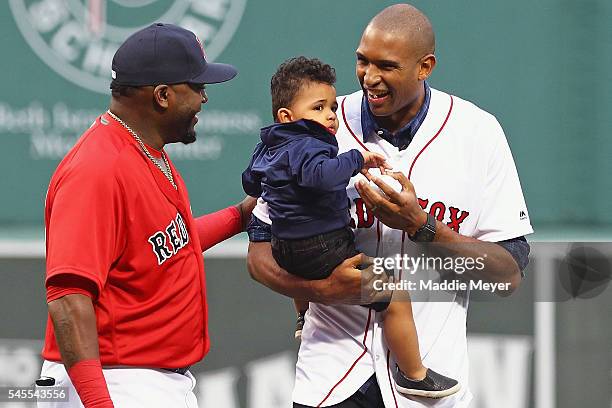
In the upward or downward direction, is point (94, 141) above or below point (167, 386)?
above

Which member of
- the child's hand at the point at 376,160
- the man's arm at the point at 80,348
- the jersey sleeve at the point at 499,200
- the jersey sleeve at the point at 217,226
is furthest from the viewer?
the jersey sleeve at the point at 217,226

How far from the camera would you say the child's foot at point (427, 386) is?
10.4 feet

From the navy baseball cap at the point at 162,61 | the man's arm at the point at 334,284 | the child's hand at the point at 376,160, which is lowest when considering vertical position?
the man's arm at the point at 334,284

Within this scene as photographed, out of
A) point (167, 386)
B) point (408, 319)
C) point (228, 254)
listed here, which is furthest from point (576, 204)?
point (167, 386)

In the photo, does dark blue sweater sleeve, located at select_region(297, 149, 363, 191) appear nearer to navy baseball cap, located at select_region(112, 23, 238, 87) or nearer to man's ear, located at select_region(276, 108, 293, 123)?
man's ear, located at select_region(276, 108, 293, 123)

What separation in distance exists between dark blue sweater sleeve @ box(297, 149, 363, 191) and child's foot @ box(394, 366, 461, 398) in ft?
1.89

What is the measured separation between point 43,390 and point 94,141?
0.67m

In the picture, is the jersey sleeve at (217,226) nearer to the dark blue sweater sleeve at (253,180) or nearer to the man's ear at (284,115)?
the dark blue sweater sleeve at (253,180)

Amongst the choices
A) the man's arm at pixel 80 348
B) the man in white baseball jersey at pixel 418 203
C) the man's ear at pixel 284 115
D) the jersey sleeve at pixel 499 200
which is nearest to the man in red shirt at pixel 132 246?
the man's arm at pixel 80 348

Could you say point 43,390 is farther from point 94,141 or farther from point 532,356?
point 532,356

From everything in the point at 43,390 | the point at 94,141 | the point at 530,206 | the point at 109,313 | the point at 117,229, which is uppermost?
the point at 530,206

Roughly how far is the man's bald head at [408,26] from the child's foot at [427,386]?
885 millimetres

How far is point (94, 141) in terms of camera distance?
296cm

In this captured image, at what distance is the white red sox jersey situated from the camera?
10.5 ft
